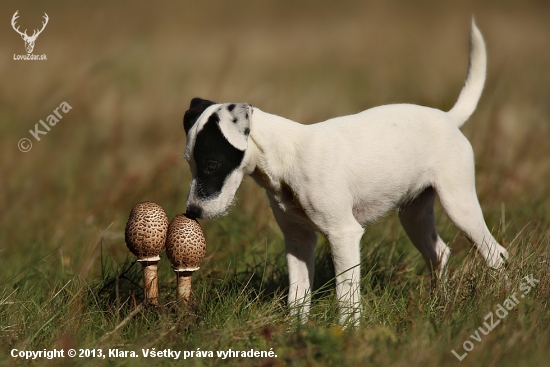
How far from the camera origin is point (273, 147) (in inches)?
172

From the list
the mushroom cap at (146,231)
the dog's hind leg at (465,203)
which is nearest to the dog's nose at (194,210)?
the mushroom cap at (146,231)

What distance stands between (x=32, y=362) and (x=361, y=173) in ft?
8.73

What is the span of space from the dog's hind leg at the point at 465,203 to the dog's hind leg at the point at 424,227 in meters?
0.46

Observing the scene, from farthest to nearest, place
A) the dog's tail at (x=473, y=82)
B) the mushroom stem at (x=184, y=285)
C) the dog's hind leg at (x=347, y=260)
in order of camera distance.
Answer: the dog's tail at (x=473, y=82), the dog's hind leg at (x=347, y=260), the mushroom stem at (x=184, y=285)

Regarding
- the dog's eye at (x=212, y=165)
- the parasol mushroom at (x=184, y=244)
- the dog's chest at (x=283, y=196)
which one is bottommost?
the parasol mushroom at (x=184, y=244)

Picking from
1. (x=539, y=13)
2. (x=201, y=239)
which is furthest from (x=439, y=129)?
(x=539, y=13)

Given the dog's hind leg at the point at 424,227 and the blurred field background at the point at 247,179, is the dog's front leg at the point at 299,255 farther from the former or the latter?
the dog's hind leg at the point at 424,227

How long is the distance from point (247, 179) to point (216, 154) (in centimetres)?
400

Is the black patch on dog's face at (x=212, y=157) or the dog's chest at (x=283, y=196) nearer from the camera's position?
the black patch on dog's face at (x=212, y=157)

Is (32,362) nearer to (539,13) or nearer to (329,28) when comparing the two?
(329,28)

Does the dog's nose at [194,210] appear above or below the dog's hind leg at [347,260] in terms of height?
above

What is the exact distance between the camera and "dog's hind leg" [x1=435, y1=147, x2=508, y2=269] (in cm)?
498

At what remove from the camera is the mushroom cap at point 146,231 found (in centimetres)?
402

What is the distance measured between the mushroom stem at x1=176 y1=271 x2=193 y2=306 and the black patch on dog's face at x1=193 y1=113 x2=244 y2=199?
0.59 meters
